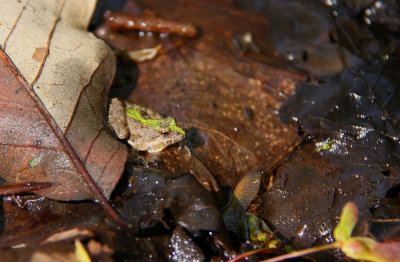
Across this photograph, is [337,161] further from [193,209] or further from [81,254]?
[81,254]

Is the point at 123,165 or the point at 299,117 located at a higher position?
the point at 299,117

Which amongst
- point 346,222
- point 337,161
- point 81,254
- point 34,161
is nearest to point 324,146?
point 337,161

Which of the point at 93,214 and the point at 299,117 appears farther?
the point at 299,117

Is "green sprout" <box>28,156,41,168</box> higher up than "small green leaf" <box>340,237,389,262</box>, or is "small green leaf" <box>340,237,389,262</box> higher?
"small green leaf" <box>340,237,389,262</box>

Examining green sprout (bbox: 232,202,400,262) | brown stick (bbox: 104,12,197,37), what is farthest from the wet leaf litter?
green sprout (bbox: 232,202,400,262)

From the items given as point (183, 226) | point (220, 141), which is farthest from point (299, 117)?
point (183, 226)

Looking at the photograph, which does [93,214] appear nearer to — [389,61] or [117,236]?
[117,236]

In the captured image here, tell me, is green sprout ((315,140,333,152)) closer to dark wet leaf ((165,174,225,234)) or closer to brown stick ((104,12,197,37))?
dark wet leaf ((165,174,225,234))
